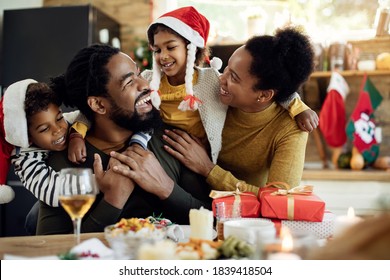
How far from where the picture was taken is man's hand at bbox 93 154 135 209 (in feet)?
4.92

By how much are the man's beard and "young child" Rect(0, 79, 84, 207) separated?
7.4 inches

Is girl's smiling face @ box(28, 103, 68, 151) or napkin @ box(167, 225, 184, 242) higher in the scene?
girl's smiling face @ box(28, 103, 68, 151)

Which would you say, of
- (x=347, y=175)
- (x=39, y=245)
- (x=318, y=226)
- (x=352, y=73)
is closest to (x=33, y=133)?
(x=39, y=245)

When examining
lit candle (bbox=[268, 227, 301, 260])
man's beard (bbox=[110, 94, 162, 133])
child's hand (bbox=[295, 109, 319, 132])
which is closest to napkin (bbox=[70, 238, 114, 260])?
lit candle (bbox=[268, 227, 301, 260])

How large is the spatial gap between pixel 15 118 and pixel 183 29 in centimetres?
86

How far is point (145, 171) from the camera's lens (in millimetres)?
1558

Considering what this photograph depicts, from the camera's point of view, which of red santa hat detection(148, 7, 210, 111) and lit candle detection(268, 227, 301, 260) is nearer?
lit candle detection(268, 227, 301, 260)

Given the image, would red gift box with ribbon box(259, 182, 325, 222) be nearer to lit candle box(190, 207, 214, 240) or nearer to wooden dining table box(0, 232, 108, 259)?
lit candle box(190, 207, 214, 240)

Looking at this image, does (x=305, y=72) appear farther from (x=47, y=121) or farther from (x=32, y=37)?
(x=32, y=37)

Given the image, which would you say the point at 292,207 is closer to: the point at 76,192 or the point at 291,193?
the point at 291,193

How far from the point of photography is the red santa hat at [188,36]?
1.87 meters

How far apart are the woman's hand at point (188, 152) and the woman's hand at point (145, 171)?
0.14 m

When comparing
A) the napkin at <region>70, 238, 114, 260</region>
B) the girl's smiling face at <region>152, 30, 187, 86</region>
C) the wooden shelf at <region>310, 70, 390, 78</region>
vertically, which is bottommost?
the napkin at <region>70, 238, 114, 260</region>

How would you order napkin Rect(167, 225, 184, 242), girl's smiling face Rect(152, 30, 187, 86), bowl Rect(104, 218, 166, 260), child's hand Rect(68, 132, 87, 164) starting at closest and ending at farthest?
bowl Rect(104, 218, 166, 260) < napkin Rect(167, 225, 184, 242) < child's hand Rect(68, 132, 87, 164) < girl's smiling face Rect(152, 30, 187, 86)
